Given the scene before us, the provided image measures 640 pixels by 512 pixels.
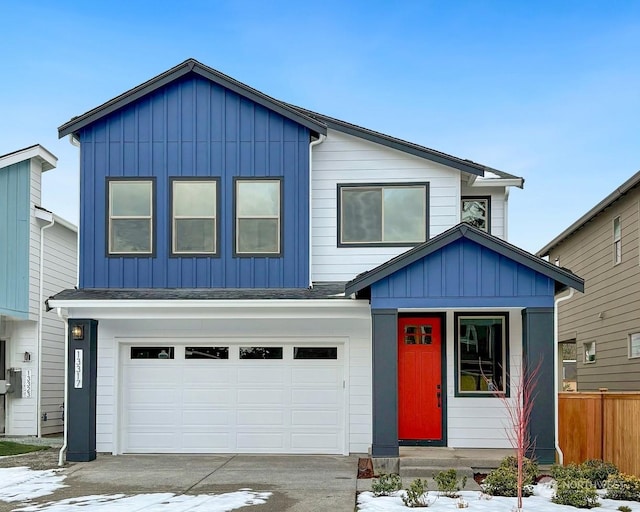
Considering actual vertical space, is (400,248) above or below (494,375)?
above

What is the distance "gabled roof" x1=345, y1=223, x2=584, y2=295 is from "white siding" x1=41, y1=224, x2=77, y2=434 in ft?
31.0

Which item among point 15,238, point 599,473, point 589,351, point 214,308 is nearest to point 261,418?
point 214,308

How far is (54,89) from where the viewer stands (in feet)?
Result: 65.7

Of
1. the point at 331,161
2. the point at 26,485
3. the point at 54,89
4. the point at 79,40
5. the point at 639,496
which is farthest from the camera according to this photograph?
the point at 54,89

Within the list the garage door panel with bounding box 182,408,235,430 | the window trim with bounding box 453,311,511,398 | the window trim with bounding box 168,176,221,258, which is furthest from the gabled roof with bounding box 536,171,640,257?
the garage door panel with bounding box 182,408,235,430

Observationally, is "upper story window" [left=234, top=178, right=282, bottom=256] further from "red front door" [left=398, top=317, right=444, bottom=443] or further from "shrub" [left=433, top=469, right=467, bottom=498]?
"shrub" [left=433, top=469, right=467, bottom=498]

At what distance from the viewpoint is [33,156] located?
16.8 metres

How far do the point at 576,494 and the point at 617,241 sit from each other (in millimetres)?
9219

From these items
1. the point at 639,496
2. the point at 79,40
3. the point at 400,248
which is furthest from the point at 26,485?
the point at 79,40

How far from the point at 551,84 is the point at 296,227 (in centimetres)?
925

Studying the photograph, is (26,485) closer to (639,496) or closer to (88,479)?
(88,479)

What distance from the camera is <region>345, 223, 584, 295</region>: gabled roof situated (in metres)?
11.3

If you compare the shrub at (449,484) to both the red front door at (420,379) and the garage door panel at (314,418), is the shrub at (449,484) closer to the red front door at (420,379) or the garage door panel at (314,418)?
the red front door at (420,379)

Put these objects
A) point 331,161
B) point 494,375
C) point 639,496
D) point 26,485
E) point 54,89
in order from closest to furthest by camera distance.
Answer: point 639,496, point 26,485, point 494,375, point 331,161, point 54,89
